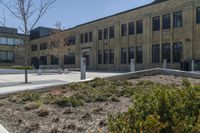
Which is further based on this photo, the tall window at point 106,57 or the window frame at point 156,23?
the tall window at point 106,57

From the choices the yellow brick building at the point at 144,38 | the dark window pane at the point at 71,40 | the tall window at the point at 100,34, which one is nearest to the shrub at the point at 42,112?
the yellow brick building at the point at 144,38

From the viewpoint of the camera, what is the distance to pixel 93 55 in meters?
50.5

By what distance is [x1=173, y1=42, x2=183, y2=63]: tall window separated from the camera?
34.5 m

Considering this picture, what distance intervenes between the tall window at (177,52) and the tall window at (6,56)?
50133mm

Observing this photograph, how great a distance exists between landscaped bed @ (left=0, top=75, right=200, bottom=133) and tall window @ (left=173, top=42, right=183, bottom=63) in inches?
924

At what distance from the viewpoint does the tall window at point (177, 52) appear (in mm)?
34469

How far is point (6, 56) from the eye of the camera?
72188mm

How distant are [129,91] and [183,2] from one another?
28262 millimetres

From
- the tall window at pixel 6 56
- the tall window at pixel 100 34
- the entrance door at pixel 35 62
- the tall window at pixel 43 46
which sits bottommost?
the entrance door at pixel 35 62

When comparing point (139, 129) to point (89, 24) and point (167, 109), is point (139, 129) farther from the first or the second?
point (89, 24)

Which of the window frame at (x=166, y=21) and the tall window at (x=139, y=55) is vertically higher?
the window frame at (x=166, y=21)

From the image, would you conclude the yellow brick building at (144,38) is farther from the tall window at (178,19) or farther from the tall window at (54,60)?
the tall window at (54,60)

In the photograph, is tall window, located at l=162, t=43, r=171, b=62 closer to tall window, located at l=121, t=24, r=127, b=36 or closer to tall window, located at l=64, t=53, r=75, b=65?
→ tall window, located at l=121, t=24, r=127, b=36

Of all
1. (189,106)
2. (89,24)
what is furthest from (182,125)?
(89,24)
